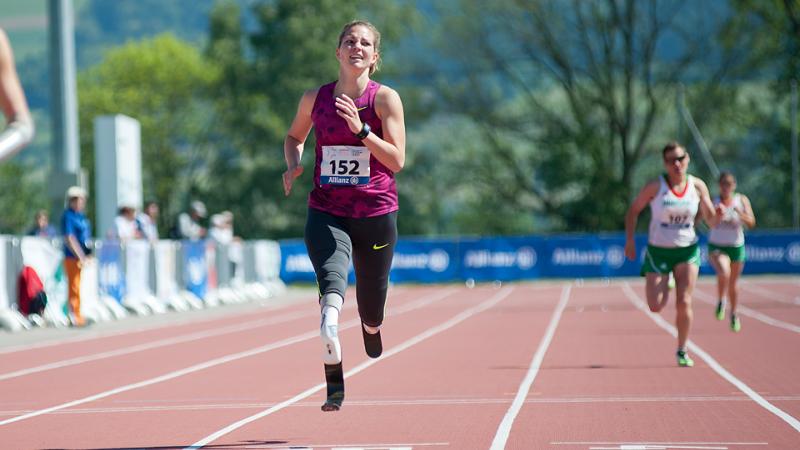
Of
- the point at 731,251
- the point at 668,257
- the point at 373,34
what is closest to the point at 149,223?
the point at 731,251

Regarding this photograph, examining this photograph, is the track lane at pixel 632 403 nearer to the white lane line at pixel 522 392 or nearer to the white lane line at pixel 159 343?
the white lane line at pixel 522 392

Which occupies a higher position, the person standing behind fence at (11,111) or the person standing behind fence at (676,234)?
the person standing behind fence at (11,111)

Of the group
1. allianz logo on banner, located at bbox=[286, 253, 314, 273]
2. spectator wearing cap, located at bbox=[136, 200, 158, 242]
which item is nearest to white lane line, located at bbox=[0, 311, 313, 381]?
spectator wearing cap, located at bbox=[136, 200, 158, 242]

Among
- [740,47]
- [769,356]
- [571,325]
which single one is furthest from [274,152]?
[769,356]

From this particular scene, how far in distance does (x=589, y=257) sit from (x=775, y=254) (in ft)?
18.2

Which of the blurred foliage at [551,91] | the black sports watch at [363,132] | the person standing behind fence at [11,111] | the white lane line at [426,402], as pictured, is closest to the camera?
the person standing behind fence at [11,111]

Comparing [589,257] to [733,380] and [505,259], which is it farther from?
[733,380]

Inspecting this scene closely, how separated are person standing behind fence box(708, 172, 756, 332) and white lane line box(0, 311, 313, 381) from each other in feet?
22.8

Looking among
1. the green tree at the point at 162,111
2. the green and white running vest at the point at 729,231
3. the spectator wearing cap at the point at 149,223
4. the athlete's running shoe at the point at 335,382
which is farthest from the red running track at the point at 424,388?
the green tree at the point at 162,111

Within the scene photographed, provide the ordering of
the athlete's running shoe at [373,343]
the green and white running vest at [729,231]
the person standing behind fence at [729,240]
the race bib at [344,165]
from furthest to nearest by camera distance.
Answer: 1. the green and white running vest at [729,231]
2. the person standing behind fence at [729,240]
3. the athlete's running shoe at [373,343]
4. the race bib at [344,165]

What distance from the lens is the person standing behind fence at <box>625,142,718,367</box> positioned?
13.0m

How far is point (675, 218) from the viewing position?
13.1 m

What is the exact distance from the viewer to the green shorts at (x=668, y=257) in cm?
1309

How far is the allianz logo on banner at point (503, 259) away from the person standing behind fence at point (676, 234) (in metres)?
30.7
